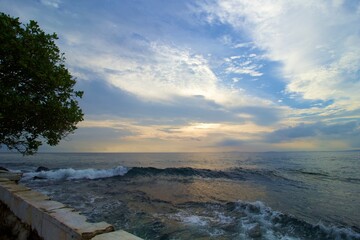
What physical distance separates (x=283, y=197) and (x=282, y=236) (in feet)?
28.4

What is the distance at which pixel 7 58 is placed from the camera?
6934mm

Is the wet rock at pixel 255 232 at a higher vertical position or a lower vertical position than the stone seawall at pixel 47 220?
lower

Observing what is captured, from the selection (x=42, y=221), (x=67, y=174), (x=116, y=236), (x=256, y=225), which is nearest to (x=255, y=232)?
(x=256, y=225)

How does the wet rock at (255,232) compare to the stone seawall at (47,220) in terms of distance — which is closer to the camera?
the stone seawall at (47,220)

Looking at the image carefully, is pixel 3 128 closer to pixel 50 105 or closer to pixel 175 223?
pixel 50 105

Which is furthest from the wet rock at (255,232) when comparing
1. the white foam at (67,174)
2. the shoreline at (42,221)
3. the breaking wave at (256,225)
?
the white foam at (67,174)

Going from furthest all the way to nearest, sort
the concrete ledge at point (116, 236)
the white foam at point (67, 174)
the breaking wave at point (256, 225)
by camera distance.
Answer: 1. the white foam at point (67, 174)
2. the breaking wave at point (256, 225)
3. the concrete ledge at point (116, 236)

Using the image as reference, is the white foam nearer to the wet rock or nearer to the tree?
the tree

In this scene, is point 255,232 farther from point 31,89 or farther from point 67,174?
point 67,174

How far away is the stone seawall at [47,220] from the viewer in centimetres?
345

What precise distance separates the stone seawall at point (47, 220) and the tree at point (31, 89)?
8.13ft

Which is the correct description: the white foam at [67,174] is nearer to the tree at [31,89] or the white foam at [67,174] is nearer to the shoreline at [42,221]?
the tree at [31,89]

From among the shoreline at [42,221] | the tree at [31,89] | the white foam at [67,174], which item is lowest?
the white foam at [67,174]

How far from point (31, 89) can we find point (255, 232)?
1025 cm
